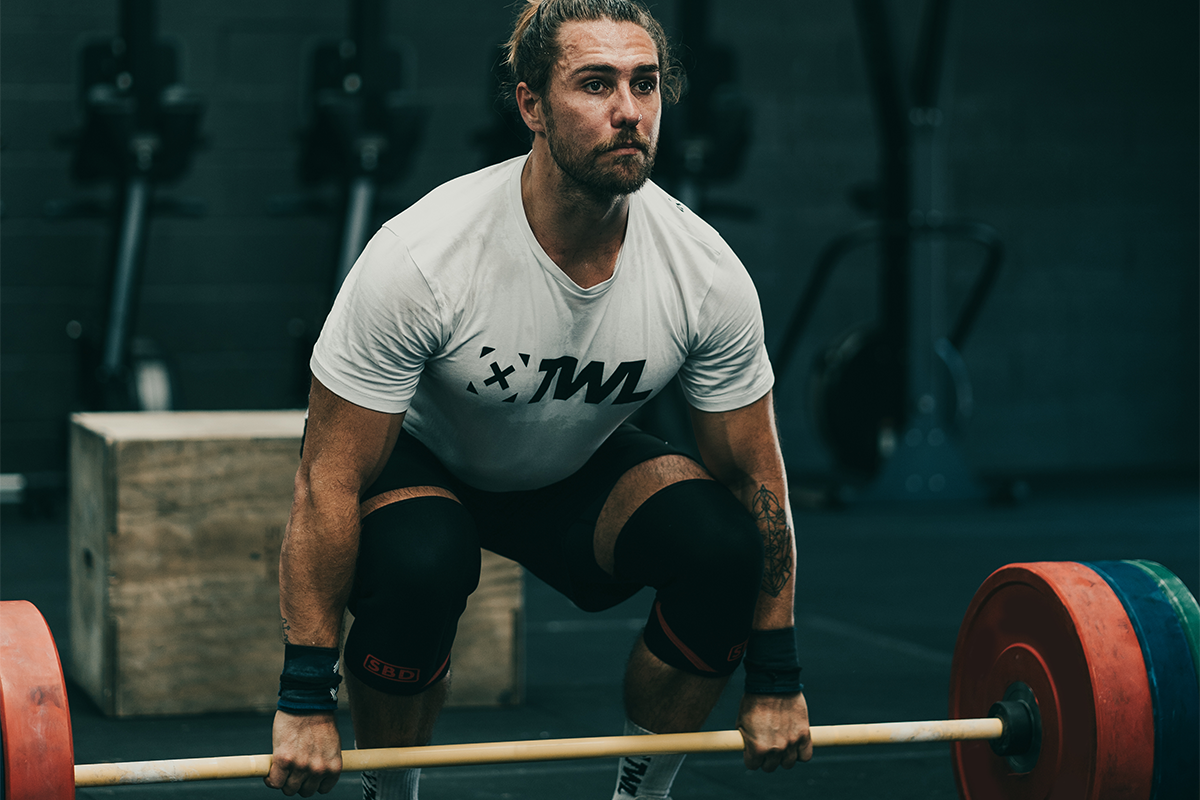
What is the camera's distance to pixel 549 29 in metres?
1.63

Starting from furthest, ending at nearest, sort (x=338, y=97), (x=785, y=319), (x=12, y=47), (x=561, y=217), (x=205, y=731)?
(x=785, y=319)
(x=12, y=47)
(x=338, y=97)
(x=205, y=731)
(x=561, y=217)

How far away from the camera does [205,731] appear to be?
2.48 meters

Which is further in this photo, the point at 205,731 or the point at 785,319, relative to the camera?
the point at 785,319

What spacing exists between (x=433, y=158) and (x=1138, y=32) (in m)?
3.05

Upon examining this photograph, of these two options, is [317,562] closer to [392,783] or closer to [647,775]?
[392,783]

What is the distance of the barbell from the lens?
59.1 inches

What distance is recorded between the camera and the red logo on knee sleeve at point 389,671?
5.32ft

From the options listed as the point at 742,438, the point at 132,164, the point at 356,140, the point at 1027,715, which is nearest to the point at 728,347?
the point at 742,438

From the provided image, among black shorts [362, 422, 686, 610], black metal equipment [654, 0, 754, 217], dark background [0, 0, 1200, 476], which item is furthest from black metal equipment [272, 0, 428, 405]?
black shorts [362, 422, 686, 610]

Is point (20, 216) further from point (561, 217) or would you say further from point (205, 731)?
point (561, 217)

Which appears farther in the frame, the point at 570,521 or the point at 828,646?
the point at 828,646

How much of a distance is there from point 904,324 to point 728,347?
146 inches

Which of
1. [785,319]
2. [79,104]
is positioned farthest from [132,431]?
[785,319]

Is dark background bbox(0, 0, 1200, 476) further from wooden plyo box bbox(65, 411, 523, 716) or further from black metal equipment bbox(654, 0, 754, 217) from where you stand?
wooden plyo box bbox(65, 411, 523, 716)
